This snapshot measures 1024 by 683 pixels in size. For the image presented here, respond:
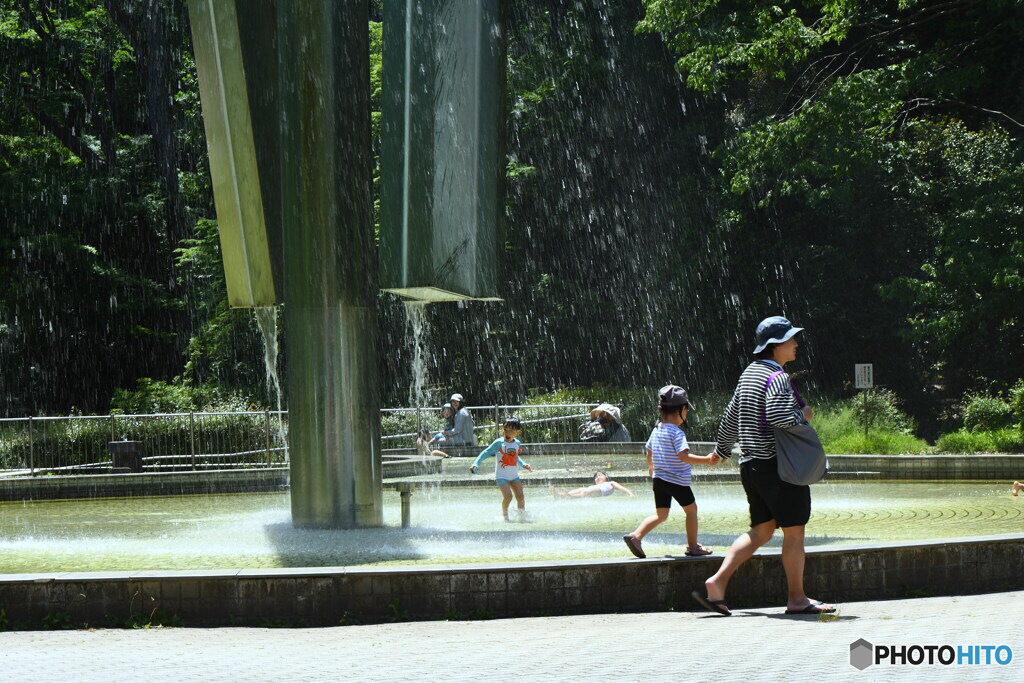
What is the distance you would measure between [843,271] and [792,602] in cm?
3175

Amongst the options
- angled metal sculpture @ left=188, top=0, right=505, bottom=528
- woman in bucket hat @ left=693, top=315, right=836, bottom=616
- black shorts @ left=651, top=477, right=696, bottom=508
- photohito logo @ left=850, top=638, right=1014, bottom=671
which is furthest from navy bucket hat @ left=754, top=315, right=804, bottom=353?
angled metal sculpture @ left=188, top=0, right=505, bottom=528

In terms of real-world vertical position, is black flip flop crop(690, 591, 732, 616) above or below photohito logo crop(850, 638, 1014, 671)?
below

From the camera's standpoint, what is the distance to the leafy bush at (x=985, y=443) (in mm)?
20344

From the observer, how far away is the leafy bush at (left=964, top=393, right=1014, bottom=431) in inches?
1001

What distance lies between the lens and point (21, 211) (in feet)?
109

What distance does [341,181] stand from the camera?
37.0ft

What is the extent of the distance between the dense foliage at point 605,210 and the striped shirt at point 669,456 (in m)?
23.1

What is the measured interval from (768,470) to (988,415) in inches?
866

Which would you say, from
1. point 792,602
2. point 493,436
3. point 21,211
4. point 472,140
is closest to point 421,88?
point 472,140

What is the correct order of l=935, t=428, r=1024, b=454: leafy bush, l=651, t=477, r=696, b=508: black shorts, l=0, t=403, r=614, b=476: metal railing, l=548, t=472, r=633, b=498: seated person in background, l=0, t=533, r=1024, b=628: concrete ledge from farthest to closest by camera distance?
l=0, t=403, r=614, b=476: metal railing, l=935, t=428, r=1024, b=454: leafy bush, l=548, t=472, r=633, b=498: seated person in background, l=651, t=477, r=696, b=508: black shorts, l=0, t=533, r=1024, b=628: concrete ledge

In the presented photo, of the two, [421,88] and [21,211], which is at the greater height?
[21,211]

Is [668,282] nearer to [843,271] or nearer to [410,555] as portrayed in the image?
[843,271]

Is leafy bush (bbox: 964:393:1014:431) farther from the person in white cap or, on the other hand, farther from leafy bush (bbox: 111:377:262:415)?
leafy bush (bbox: 111:377:262:415)

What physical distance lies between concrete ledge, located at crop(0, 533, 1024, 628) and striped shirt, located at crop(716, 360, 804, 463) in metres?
0.90
